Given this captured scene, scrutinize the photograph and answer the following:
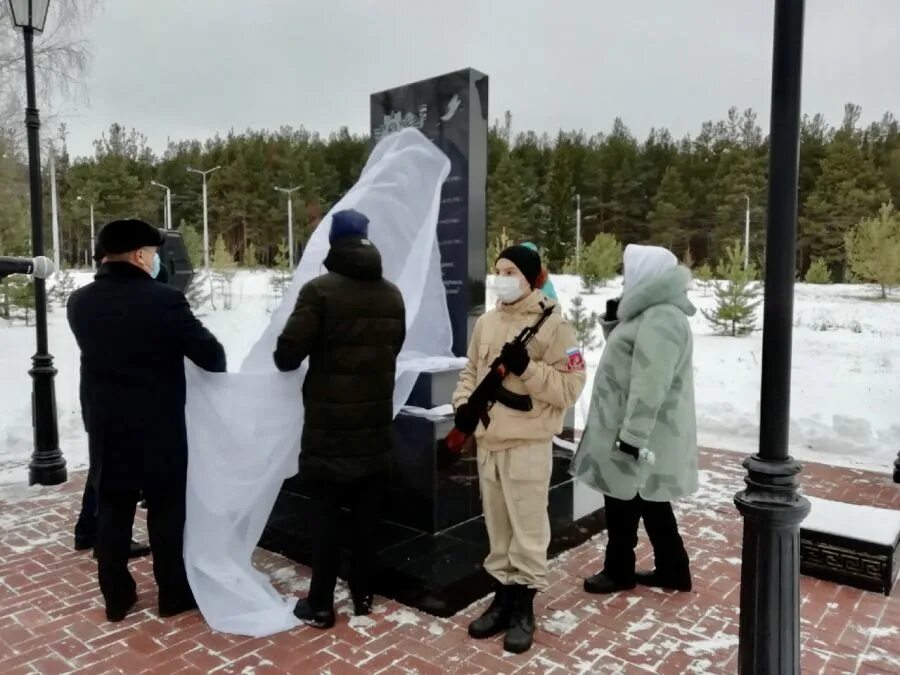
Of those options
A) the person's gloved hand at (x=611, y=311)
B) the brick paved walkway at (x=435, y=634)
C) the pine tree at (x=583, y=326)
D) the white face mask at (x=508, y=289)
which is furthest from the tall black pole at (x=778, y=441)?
the pine tree at (x=583, y=326)

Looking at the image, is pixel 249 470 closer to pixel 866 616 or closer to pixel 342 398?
pixel 342 398

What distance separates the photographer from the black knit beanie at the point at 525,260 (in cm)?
309

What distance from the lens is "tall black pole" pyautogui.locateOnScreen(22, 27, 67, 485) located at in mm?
5797

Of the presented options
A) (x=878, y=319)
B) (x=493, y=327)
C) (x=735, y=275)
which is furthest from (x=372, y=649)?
(x=878, y=319)

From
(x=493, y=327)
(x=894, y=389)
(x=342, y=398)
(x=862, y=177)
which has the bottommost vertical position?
(x=894, y=389)

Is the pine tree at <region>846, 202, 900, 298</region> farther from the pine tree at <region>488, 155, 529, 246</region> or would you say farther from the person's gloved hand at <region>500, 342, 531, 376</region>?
the person's gloved hand at <region>500, 342, 531, 376</region>

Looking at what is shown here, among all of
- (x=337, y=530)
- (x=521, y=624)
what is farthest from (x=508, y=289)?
(x=521, y=624)

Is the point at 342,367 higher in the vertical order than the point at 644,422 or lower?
higher

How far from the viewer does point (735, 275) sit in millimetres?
16906

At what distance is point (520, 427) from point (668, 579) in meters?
1.44

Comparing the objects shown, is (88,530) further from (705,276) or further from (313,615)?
(705,276)

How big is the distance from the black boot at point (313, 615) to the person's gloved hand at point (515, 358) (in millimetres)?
1494

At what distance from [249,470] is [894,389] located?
11688mm

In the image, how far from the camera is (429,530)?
4.20 metres
